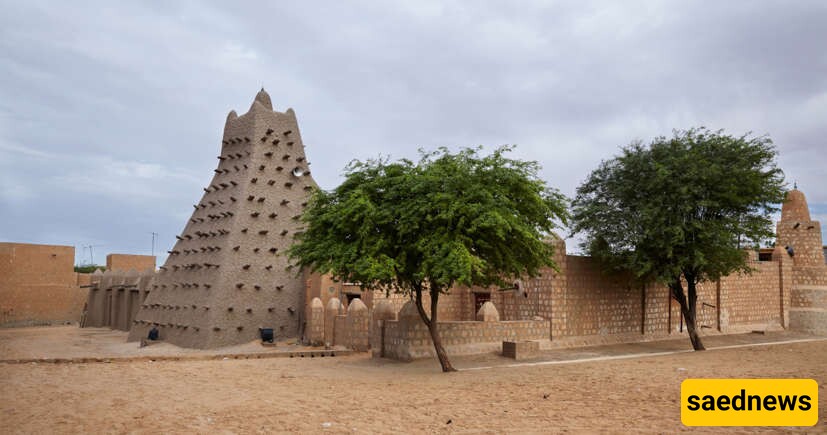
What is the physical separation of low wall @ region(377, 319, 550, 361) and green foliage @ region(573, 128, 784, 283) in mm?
5201

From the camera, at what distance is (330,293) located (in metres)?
27.5

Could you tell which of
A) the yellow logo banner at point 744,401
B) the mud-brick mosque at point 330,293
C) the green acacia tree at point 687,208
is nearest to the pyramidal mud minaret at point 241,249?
the mud-brick mosque at point 330,293

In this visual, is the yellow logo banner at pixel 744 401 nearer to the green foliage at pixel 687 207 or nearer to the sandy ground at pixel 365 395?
the sandy ground at pixel 365 395

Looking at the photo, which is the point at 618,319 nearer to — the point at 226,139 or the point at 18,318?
the point at 226,139

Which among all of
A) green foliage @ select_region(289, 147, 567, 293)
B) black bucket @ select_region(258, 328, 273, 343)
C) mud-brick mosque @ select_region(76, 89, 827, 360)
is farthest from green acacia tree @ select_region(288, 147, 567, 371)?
black bucket @ select_region(258, 328, 273, 343)

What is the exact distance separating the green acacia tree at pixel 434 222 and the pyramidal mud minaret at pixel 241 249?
10729mm

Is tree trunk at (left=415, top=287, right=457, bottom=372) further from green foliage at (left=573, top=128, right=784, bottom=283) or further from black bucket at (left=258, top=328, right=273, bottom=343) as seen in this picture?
black bucket at (left=258, top=328, right=273, bottom=343)

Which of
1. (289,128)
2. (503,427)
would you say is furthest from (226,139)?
(503,427)

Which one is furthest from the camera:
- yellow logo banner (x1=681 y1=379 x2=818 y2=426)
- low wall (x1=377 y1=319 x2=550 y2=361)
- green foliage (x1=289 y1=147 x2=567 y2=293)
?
low wall (x1=377 y1=319 x2=550 y2=361)

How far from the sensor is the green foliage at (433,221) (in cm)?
1483

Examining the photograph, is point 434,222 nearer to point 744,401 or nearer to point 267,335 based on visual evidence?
point 744,401

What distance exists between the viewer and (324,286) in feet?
90.0

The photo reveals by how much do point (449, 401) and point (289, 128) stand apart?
2257cm

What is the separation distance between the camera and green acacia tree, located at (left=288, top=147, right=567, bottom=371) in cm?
1484
